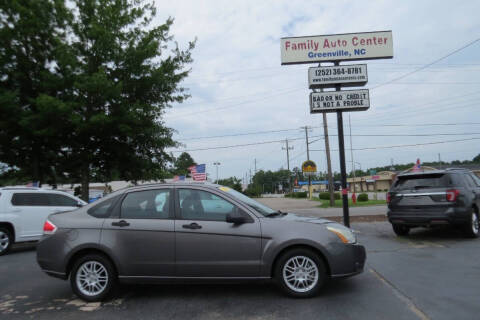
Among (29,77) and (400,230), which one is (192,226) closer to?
(400,230)

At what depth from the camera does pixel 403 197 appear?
29.6ft

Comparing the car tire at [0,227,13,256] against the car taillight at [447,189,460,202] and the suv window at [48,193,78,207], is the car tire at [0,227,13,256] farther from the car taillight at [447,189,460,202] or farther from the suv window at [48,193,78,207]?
the car taillight at [447,189,460,202]

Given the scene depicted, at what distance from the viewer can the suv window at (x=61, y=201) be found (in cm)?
1052

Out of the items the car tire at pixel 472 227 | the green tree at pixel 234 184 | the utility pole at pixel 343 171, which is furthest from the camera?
the green tree at pixel 234 184

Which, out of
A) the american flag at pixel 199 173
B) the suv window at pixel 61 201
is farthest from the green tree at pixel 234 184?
the suv window at pixel 61 201

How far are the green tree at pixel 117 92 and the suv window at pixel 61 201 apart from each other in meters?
4.43

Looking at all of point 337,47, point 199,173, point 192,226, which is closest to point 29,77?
point 199,173

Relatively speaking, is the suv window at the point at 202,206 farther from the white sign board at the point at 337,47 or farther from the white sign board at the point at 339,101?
the white sign board at the point at 337,47

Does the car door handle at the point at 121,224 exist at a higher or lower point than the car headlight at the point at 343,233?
higher

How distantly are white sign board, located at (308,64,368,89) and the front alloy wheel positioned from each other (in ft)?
31.7

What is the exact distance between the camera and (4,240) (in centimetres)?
940

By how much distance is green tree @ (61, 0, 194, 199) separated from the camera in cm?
1513

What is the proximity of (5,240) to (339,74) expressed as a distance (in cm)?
1075

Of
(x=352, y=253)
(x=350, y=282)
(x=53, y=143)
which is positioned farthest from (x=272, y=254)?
(x=53, y=143)
